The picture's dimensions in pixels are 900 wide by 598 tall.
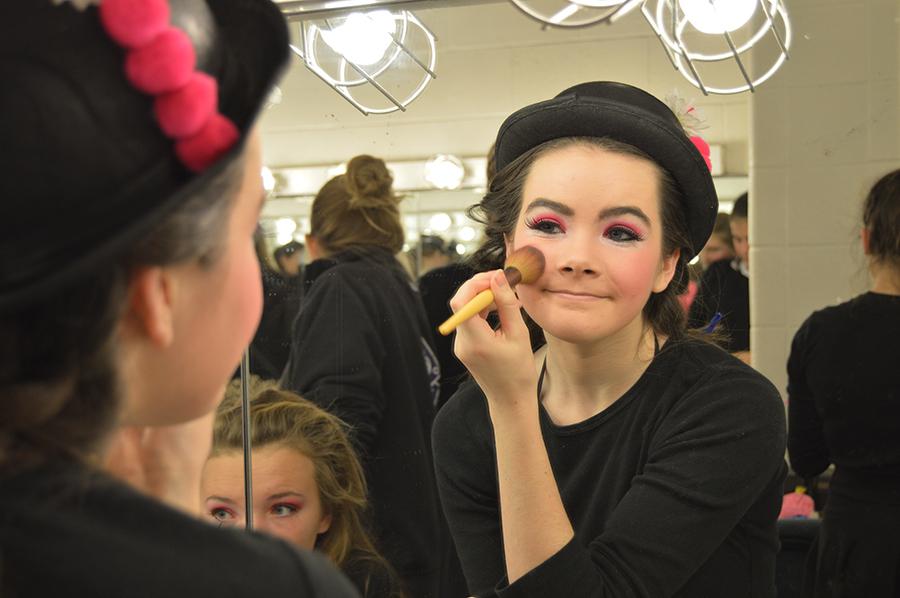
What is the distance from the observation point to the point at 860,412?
831 millimetres

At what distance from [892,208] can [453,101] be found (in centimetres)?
38

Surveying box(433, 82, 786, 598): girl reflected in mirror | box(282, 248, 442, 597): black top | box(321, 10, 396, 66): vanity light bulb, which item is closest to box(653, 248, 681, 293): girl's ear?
box(433, 82, 786, 598): girl reflected in mirror

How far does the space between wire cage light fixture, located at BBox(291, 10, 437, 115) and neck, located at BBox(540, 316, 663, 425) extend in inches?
11.3

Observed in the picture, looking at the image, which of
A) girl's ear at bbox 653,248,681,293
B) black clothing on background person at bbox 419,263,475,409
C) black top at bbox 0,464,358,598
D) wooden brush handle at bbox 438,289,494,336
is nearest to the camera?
black top at bbox 0,464,358,598

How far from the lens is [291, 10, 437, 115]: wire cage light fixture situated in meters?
0.95

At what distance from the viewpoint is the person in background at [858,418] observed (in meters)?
0.82

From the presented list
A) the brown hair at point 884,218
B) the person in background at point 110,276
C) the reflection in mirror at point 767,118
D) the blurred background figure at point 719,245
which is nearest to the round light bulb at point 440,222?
the reflection in mirror at point 767,118

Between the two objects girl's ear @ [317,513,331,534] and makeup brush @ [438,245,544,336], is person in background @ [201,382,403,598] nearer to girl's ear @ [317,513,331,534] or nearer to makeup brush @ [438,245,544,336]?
girl's ear @ [317,513,331,534]

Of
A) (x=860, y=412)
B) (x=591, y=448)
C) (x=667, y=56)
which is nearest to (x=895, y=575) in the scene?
(x=860, y=412)

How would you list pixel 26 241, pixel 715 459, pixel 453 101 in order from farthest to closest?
1. pixel 453 101
2. pixel 715 459
3. pixel 26 241

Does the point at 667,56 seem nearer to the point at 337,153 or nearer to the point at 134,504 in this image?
the point at 337,153

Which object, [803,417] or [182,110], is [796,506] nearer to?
[803,417]

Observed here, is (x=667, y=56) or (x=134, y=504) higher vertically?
(x=667, y=56)

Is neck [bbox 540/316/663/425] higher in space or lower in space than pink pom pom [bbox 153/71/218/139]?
lower
